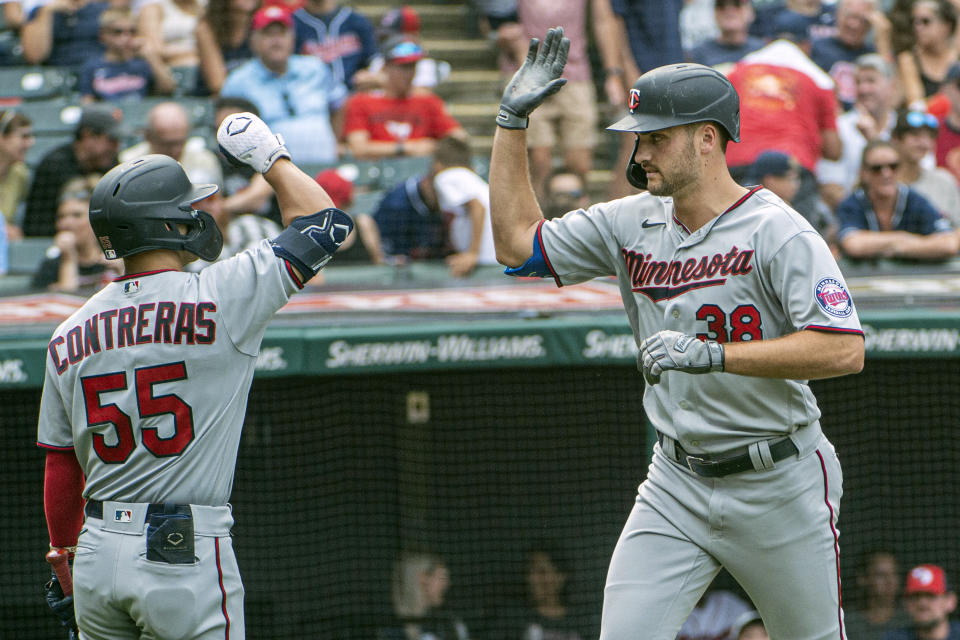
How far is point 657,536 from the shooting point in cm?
293

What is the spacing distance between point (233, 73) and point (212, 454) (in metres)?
4.21

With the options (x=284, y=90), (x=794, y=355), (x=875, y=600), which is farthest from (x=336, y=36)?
(x=794, y=355)

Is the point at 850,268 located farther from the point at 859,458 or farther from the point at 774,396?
the point at 774,396

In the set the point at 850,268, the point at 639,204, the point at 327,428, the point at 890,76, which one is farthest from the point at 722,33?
the point at 639,204

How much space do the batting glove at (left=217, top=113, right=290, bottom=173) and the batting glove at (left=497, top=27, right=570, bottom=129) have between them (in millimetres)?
546

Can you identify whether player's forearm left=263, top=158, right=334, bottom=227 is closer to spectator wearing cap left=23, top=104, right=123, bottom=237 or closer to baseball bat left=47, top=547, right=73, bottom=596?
baseball bat left=47, top=547, right=73, bottom=596

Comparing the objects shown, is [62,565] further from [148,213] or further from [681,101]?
[681,101]

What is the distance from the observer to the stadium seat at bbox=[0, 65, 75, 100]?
694 centimetres

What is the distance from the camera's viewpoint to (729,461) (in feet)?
9.38

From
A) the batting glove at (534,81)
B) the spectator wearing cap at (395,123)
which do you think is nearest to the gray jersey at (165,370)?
the batting glove at (534,81)

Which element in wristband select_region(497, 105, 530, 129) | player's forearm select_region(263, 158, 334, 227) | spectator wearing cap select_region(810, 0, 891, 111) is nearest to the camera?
player's forearm select_region(263, 158, 334, 227)

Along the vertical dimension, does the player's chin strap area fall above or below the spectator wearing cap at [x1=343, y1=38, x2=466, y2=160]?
below

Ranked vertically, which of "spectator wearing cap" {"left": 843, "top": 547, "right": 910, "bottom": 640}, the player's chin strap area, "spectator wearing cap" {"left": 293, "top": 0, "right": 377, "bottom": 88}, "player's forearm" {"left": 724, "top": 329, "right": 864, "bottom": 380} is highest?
"spectator wearing cap" {"left": 293, "top": 0, "right": 377, "bottom": 88}

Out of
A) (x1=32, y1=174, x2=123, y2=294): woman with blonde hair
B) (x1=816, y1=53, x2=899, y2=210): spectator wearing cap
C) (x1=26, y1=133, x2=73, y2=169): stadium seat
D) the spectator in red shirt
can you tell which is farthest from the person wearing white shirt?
the spectator in red shirt
